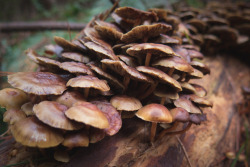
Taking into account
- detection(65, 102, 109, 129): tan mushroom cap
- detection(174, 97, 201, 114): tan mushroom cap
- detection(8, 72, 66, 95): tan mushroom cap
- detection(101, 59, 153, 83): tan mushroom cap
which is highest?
detection(101, 59, 153, 83): tan mushroom cap

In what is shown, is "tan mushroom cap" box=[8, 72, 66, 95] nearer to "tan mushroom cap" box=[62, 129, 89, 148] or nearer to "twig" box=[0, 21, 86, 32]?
"tan mushroom cap" box=[62, 129, 89, 148]

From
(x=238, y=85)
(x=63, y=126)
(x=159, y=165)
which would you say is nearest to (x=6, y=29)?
(x=63, y=126)

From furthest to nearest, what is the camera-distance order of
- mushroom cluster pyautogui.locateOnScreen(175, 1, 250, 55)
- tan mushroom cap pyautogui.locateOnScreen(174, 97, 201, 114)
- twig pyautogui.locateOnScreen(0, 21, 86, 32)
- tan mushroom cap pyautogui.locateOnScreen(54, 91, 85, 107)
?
twig pyautogui.locateOnScreen(0, 21, 86, 32)
mushroom cluster pyautogui.locateOnScreen(175, 1, 250, 55)
tan mushroom cap pyautogui.locateOnScreen(174, 97, 201, 114)
tan mushroom cap pyautogui.locateOnScreen(54, 91, 85, 107)

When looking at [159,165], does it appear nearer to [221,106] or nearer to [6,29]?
[221,106]

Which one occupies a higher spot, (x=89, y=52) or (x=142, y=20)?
(x=142, y=20)

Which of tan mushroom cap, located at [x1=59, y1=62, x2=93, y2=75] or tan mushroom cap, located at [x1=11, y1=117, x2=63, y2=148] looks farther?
tan mushroom cap, located at [x1=59, y1=62, x2=93, y2=75]

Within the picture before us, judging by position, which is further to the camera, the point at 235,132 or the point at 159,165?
the point at 235,132

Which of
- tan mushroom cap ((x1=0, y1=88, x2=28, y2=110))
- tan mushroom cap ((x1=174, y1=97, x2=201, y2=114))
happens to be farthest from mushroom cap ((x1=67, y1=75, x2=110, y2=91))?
tan mushroom cap ((x1=174, y1=97, x2=201, y2=114))
